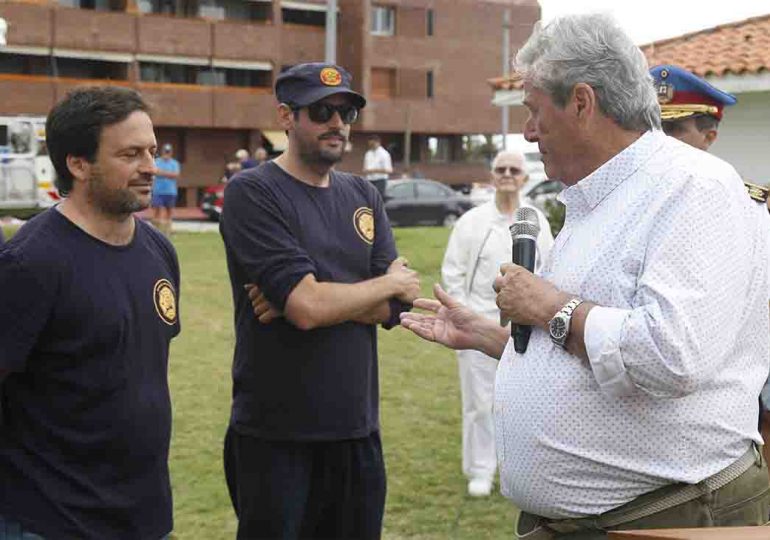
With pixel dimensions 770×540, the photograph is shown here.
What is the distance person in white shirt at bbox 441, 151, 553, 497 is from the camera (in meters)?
6.54

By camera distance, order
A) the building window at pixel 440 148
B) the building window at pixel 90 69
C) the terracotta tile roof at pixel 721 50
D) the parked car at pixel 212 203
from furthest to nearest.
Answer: the building window at pixel 440 148 < the building window at pixel 90 69 < the parked car at pixel 212 203 < the terracotta tile roof at pixel 721 50

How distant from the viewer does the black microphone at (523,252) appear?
274 centimetres

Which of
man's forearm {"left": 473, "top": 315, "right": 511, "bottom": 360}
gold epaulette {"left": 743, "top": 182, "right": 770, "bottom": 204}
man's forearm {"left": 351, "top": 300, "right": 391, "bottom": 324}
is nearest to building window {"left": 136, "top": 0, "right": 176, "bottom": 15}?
man's forearm {"left": 351, "top": 300, "right": 391, "bottom": 324}

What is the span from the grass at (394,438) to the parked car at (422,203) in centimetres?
1757

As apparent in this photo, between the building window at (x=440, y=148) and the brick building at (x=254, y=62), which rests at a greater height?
the brick building at (x=254, y=62)

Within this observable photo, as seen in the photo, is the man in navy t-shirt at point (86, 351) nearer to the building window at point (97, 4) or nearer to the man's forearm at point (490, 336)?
the man's forearm at point (490, 336)

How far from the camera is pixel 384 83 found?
5191 centimetres

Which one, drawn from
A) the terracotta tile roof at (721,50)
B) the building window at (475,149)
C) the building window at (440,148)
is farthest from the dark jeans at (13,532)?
the building window at (475,149)

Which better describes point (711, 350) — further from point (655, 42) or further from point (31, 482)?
point (655, 42)

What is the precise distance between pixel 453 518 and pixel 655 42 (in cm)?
1109

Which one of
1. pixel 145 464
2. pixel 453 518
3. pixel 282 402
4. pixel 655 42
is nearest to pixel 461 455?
pixel 453 518

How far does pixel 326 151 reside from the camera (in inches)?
158

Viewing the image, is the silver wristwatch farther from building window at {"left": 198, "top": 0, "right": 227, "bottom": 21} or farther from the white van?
building window at {"left": 198, "top": 0, "right": 227, "bottom": 21}

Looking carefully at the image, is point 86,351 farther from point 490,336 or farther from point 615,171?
point 615,171
